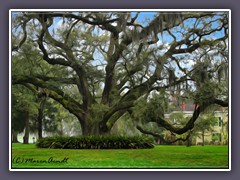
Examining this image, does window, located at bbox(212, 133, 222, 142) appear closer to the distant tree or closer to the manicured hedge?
the distant tree

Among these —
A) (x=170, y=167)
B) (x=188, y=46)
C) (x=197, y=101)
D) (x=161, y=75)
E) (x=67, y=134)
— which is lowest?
(x=170, y=167)

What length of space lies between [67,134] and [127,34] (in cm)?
211

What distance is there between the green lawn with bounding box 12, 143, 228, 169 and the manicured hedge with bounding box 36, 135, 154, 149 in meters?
0.10

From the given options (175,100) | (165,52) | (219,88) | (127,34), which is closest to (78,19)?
(127,34)

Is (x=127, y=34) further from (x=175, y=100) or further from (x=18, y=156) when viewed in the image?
(x=18, y=156)

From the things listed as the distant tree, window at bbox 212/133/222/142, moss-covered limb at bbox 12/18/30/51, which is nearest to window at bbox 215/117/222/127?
the distant tree

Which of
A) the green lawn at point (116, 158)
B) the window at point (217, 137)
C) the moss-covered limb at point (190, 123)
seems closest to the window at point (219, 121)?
the window at point (217, 137)

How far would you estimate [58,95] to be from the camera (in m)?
7.80

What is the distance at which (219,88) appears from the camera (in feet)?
25.0

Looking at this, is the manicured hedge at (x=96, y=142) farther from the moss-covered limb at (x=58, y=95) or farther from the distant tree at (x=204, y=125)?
the distant tree at (x=204, y=125)

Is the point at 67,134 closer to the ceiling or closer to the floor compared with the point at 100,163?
closer to the ceiling

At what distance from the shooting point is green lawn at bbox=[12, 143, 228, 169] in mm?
7227

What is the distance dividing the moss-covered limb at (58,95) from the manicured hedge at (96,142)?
17.5 inches

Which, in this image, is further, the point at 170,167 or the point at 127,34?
the point at 127,34
